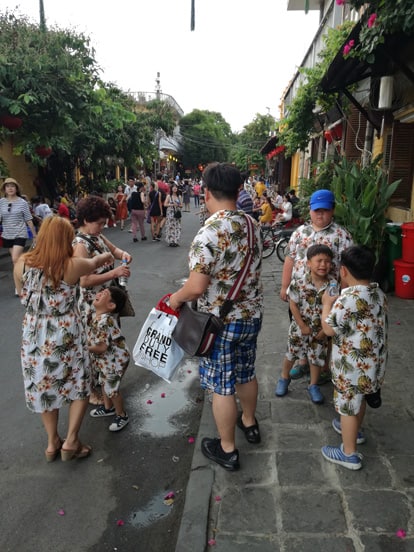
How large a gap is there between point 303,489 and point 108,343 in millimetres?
1773

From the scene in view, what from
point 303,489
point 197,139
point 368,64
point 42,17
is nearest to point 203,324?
point 303,489

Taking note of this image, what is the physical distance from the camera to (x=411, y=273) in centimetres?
696

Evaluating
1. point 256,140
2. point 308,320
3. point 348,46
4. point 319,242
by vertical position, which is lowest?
point 308,320

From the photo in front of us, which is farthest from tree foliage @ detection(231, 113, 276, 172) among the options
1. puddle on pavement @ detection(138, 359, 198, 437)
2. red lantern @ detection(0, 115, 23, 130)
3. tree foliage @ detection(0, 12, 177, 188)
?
puddle on pavement @ detection(138, 359, 198, 437)

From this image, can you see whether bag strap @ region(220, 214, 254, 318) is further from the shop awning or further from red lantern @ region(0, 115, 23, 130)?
red lantern @ region(0, 115, 23, 130)

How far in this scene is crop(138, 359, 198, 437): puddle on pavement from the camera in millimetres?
3876

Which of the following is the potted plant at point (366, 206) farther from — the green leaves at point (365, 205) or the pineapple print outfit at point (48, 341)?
the pineapple print outfit at point (48, 341)

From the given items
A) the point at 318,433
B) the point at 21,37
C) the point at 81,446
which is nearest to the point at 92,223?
the point at 81,446

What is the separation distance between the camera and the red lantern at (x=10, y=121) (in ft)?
29.7

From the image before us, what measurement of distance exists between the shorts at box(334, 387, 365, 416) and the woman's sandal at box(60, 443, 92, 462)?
183cm

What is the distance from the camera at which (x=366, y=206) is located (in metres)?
6.94

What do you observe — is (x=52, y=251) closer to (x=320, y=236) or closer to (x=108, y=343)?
(x=108, y=343)

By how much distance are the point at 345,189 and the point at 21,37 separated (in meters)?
7.41

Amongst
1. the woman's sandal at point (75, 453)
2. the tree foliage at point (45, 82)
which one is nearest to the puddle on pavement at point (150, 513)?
the woman's sandal at point (75, 453)
